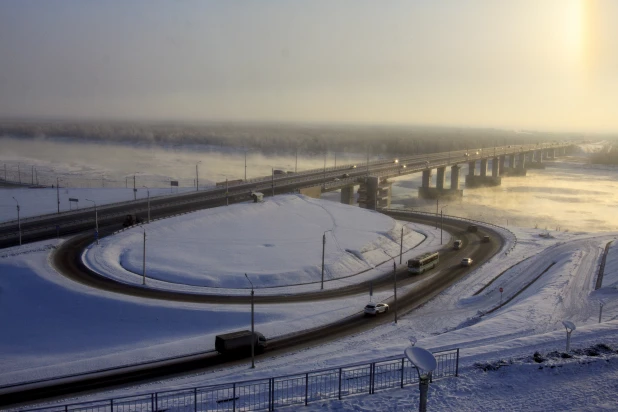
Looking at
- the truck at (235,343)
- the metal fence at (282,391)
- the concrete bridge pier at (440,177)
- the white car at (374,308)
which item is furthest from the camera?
the concrete bridge pier at (440,177)

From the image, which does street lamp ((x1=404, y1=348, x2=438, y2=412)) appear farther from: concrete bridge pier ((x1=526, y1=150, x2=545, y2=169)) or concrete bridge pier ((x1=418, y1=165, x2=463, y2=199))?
concrete bridge pier ((x1=526, y1=150, x2=545, y2=169))

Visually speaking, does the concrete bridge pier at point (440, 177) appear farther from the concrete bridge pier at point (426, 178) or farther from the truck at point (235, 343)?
the truck at point (235, 343)

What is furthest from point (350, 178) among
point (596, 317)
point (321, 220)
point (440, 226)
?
point (596, 317)

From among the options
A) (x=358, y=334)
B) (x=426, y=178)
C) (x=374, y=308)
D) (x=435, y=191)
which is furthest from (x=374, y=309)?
(x=426, y=178)

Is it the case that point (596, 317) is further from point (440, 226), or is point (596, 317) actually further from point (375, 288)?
point (440, 226)

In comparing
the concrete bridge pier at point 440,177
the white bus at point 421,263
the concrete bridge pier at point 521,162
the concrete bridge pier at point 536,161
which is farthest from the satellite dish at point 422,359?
the concrete bridge pier at point 536,161

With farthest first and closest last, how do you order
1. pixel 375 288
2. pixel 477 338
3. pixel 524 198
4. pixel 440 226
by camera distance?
pixel 524 198 → pixel 440 226 → pixel 375 288 → pixel 477 338

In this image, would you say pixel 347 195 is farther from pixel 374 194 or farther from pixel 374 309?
pixel 374 309

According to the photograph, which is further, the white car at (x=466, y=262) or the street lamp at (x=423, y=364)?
the white car at (x=466, y=262)
